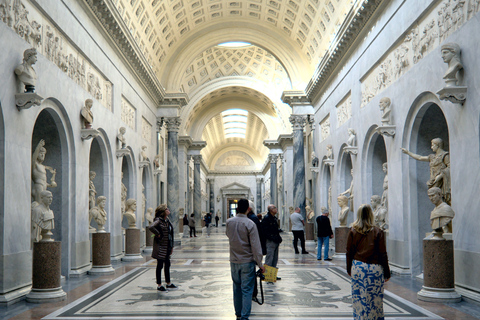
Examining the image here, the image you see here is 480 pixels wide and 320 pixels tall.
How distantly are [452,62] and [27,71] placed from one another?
8.58 meters

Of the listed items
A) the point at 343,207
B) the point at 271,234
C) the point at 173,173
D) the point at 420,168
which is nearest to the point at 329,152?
the point at 343,207

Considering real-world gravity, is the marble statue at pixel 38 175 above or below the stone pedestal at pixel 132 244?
above

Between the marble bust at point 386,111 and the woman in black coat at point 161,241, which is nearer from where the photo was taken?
the woman in black coat at point 161,241

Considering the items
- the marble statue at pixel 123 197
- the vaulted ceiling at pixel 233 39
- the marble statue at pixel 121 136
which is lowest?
the marble statue at pixel 123 197

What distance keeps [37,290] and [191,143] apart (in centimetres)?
3107

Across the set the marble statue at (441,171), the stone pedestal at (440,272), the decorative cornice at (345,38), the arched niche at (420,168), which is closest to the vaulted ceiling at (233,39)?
the decorative cornice at (345,38)

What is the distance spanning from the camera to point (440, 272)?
8.69 m

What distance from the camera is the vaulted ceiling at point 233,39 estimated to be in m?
21.6

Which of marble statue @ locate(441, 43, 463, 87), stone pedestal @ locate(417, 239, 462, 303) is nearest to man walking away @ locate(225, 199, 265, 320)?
stone pedestal @ locate(417, 239, 462, 303)

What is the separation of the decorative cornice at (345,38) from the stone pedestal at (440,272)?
8.54 m

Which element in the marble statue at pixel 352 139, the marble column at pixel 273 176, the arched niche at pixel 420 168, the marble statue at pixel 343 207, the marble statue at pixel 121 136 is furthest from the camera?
the marble column at pixel 273 176

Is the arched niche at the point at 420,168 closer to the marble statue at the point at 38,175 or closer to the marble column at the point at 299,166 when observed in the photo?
the marble statue at the point at 38,175

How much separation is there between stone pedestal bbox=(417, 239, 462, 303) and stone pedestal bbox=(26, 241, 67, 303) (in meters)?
7.14

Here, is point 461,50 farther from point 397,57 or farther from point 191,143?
point 191,143
